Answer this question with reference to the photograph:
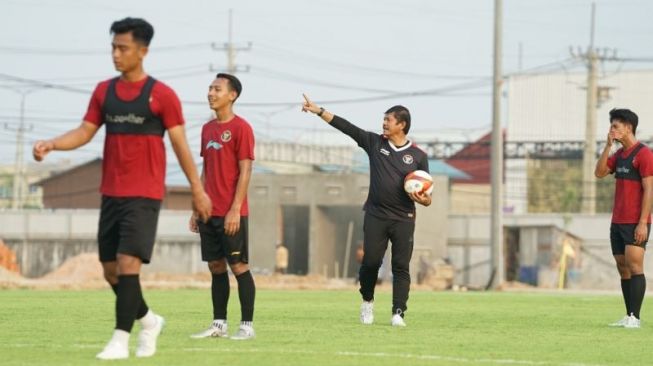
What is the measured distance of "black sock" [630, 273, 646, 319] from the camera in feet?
50.5

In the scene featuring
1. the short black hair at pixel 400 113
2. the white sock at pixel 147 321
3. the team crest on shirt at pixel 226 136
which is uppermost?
the short black hair at pixel 400 113

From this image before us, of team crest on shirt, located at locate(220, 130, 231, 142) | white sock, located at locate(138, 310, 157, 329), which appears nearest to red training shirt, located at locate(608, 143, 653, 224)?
team crest on shirt, located at locate(220, 130, 231, 142)

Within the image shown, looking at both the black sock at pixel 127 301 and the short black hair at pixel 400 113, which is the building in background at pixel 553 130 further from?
the black sock at pixel 127 301

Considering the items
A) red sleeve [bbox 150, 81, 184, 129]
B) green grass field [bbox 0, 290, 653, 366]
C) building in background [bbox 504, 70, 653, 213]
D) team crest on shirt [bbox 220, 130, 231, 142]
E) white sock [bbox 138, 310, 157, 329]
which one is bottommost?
green grass field [bbox 0, 290, 653, 366]

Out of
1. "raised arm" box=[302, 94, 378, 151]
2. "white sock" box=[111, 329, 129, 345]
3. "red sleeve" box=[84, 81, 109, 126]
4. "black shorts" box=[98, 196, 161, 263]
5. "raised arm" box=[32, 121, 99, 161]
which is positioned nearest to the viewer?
"raised arm" box=[32, 121, 99, 161]

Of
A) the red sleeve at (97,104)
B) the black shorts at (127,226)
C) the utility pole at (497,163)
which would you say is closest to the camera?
the black shorts at (127,226)

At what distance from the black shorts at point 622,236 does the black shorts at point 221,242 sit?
15.9ft

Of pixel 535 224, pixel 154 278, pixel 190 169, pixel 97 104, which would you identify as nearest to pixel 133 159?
pixel 190 169

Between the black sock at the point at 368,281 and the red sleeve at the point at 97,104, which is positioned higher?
the red sleeve at the point at 97,104

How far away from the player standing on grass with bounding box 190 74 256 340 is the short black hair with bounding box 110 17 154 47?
8.13ft

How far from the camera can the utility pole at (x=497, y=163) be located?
132ft

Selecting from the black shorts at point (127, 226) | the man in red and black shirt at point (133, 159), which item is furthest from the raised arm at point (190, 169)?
the black shorts at point (127, 226)

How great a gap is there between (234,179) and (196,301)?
9.14 meters

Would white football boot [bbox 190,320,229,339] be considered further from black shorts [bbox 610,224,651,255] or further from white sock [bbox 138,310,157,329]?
black shorts [bbox 610,224,651,255]
